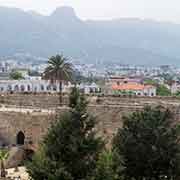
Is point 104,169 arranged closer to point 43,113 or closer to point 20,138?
point 43,113

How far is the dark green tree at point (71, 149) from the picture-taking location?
867 inches

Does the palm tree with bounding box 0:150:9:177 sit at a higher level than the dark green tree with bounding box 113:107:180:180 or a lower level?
lower

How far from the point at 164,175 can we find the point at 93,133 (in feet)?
15.7

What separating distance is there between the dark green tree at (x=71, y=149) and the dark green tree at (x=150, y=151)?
2.85m

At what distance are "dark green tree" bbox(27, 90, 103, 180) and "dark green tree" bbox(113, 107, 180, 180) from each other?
2852 millimetres

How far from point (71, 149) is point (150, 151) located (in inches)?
191

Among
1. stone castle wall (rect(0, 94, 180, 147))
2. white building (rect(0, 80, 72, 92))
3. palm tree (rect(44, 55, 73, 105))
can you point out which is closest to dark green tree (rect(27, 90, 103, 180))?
stone castle wall (rect(0, 94, 180, 147))

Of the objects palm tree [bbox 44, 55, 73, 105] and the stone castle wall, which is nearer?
the stone castle wall

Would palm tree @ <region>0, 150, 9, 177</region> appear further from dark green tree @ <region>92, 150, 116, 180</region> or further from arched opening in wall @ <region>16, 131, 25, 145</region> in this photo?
dark green tree @ <region>92, 150, 116, 180</region>

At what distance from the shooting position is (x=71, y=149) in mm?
22047

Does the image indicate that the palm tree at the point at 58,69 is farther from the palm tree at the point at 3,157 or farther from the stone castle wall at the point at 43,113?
the palm tree at the point at 3,157

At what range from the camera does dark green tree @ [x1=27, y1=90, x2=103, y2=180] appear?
22.0 m

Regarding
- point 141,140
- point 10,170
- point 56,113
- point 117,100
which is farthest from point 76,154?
point 117,100

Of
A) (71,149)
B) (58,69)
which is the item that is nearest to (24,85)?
(58,69)
